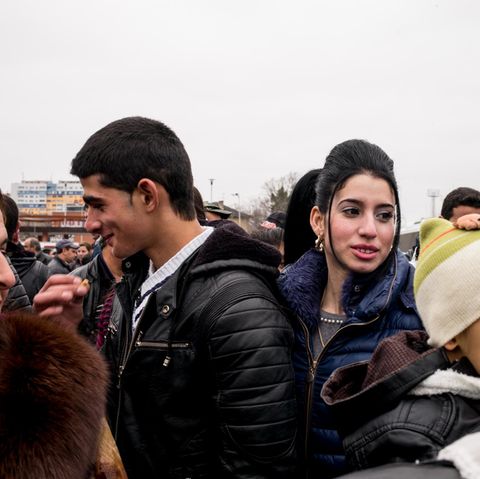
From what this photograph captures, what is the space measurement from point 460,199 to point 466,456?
3.82 m

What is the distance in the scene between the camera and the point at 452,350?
1.50 m

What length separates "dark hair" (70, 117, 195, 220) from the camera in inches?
83.0

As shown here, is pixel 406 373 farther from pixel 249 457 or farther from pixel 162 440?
pixel 162 440

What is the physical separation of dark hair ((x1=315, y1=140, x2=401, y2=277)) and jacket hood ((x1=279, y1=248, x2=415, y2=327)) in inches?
2.7

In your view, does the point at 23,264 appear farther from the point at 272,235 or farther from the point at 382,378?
the point at 382,378

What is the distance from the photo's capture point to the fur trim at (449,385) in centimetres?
140

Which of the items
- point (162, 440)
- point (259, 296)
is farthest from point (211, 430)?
point (259, 296)

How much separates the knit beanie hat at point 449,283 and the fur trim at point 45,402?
35.7 inches

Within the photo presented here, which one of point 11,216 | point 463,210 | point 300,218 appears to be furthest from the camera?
point 463,210

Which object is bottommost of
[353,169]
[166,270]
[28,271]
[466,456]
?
[28,271]

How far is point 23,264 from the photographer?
4.68 meters

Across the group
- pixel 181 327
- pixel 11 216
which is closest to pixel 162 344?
pixel 181 327

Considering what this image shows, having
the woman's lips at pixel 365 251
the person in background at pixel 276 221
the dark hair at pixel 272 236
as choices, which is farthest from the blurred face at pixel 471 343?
the person in background at pixel 276 221

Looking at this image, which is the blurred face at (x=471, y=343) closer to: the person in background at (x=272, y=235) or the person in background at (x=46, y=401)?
the person in background at (x=46, y=401)
